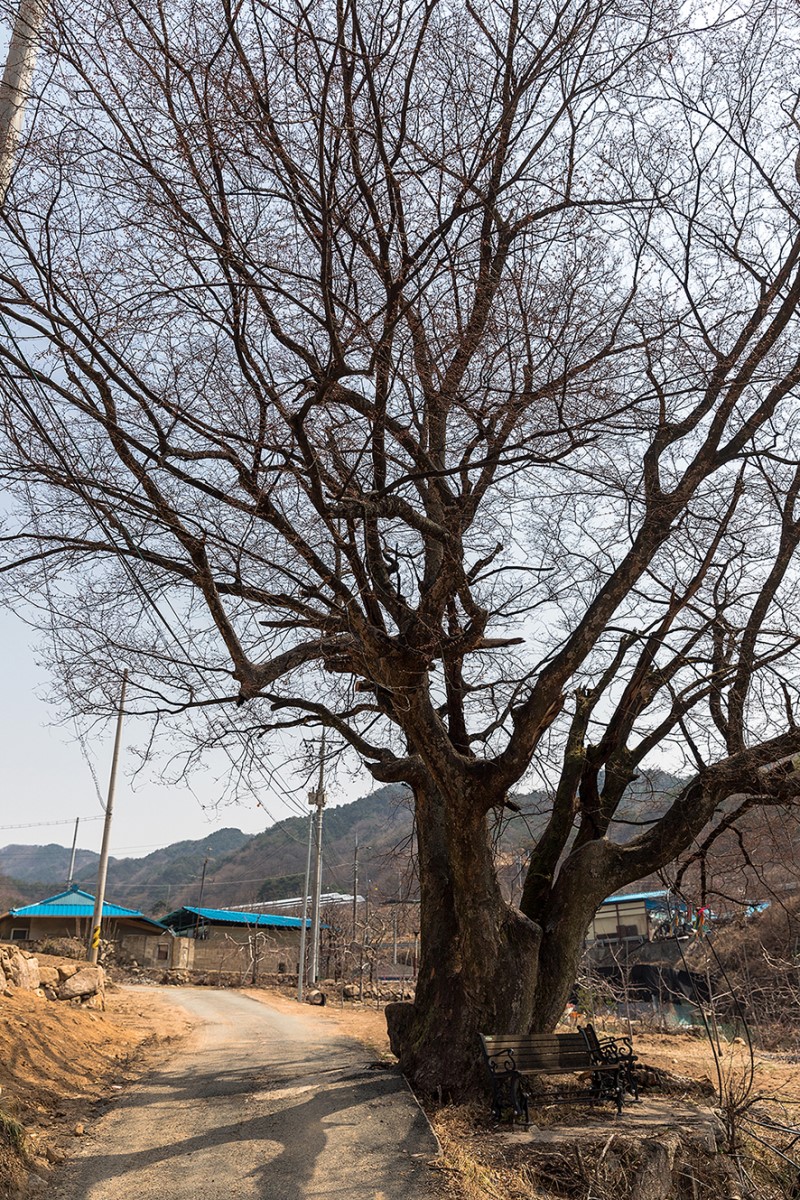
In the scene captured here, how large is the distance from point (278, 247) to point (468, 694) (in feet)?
19.8

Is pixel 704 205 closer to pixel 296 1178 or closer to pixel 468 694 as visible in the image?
pixel 468 694

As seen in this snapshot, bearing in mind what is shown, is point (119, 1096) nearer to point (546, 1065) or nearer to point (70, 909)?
point (546, 1065)

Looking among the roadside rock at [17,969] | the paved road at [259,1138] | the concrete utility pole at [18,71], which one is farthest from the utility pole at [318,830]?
the concrete utility pole at [18,71]

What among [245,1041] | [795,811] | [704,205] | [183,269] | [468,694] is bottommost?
[245,1041]

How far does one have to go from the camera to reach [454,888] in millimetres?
8617

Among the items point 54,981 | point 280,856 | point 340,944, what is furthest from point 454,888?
point 280,856

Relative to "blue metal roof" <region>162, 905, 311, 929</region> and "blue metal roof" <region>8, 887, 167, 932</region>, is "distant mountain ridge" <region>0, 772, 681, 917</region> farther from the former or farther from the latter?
"blue metal roof" <region>8, 887, 167, 932</region>

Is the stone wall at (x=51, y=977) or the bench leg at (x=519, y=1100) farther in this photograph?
the stone wall at (x=51, y=977)

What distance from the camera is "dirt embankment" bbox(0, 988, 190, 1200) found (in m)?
5.32

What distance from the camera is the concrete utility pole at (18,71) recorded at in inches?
168

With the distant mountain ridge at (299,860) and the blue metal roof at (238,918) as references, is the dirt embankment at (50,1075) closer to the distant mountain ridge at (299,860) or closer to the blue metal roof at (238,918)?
the distant mountain ridge at (299,860)

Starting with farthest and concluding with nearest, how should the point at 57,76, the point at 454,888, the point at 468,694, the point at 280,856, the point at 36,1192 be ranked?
1. the point at 280,856
2. the point at 468,694
3. the point at 454,888
4. the point at 36,1192
5. the point at 57,76

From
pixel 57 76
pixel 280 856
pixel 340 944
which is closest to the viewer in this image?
pixel 57 76

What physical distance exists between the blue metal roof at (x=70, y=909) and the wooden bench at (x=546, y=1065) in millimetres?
34465
